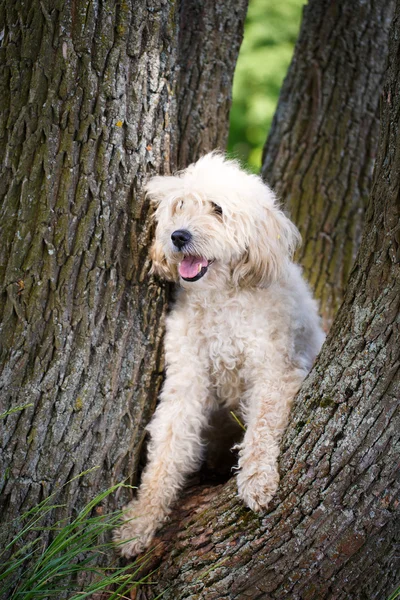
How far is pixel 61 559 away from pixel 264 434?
1.12 meters

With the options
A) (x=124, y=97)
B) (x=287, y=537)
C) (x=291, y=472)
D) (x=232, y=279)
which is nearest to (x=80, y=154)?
(x=124, y=97)

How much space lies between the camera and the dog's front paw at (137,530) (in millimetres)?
3193

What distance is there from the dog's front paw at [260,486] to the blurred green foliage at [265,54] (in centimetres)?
830

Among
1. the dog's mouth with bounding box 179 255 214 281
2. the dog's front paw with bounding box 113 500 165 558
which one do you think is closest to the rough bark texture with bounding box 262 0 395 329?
the dog's mouth with bounding box 179 255 214 281

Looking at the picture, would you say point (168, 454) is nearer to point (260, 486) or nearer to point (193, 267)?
point (260, 486)

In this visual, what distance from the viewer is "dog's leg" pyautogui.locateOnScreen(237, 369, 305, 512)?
284 cm

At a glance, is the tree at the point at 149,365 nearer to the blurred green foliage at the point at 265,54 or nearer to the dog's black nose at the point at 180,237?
the dog's black nose at the point at 180,237

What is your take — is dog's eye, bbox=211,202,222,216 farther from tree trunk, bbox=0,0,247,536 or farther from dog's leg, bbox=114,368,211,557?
dog's leg, bbox=114,368,211,557

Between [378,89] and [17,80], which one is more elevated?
[378,89]

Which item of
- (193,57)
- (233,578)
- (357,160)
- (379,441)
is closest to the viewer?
(379,441)

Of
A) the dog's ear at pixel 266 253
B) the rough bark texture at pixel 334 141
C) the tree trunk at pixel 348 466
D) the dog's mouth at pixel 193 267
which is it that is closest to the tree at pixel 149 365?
the tree trunk at pixel 348 466

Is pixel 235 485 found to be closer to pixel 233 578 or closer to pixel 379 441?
pixel 233 578

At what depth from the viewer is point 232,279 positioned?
3369 millimetres

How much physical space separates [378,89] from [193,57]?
6.28 feet
